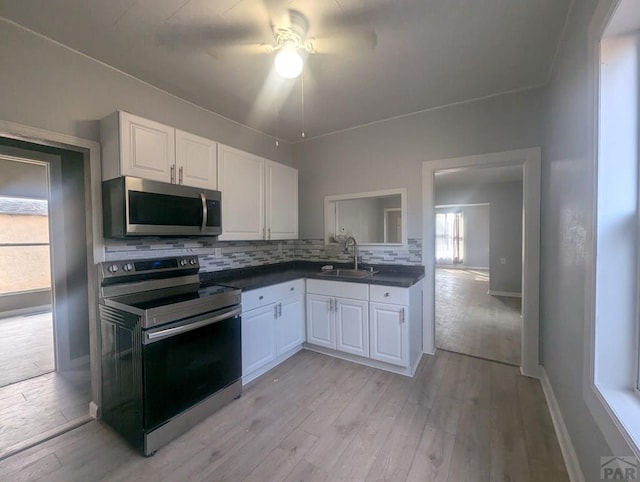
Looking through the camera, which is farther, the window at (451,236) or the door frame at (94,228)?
the window at (451,236)

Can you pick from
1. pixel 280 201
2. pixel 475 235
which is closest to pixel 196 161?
pixel 280 201

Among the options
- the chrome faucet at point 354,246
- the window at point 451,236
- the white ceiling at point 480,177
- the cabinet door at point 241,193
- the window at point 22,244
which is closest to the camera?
the cabinet door at point 241,193

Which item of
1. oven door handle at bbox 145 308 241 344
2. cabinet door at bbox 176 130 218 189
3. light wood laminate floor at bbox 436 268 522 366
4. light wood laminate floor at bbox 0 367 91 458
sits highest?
cabinet door at bbox 176 130 218 189

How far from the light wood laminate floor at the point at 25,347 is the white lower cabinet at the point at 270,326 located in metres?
2.17

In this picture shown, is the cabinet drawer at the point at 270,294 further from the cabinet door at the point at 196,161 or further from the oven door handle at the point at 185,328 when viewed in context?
the cabinet door at the point at 196,161

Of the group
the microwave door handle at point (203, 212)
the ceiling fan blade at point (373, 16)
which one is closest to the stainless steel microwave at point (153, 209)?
the microwave door handle at point (203, 212)

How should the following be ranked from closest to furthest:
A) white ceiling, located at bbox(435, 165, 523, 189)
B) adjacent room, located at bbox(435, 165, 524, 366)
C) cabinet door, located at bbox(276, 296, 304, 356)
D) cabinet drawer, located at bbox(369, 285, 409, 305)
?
cabinet drawer, located at bbox(369, 285, 409, 305) → cabinet door, located at bbox(276, 296, 304, 356) → adjacent room, located at bbox(435, 165, 524, 366) → white ceiling, located at bbox(435, 165, 523, 189)

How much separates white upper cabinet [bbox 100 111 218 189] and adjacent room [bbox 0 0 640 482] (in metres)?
0.02

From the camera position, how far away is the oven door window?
62.4 inches

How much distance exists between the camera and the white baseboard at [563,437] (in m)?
1.38

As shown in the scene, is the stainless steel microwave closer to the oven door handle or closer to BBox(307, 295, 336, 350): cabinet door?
the oven door handle

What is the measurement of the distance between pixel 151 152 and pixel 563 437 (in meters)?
3.26

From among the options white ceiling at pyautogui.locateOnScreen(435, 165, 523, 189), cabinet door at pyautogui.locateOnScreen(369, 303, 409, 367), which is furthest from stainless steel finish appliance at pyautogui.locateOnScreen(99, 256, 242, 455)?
white ceiling at pyautogui.locateOnScreen(435, 165, 523, 189)

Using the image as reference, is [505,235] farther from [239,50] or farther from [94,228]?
[94,228]
